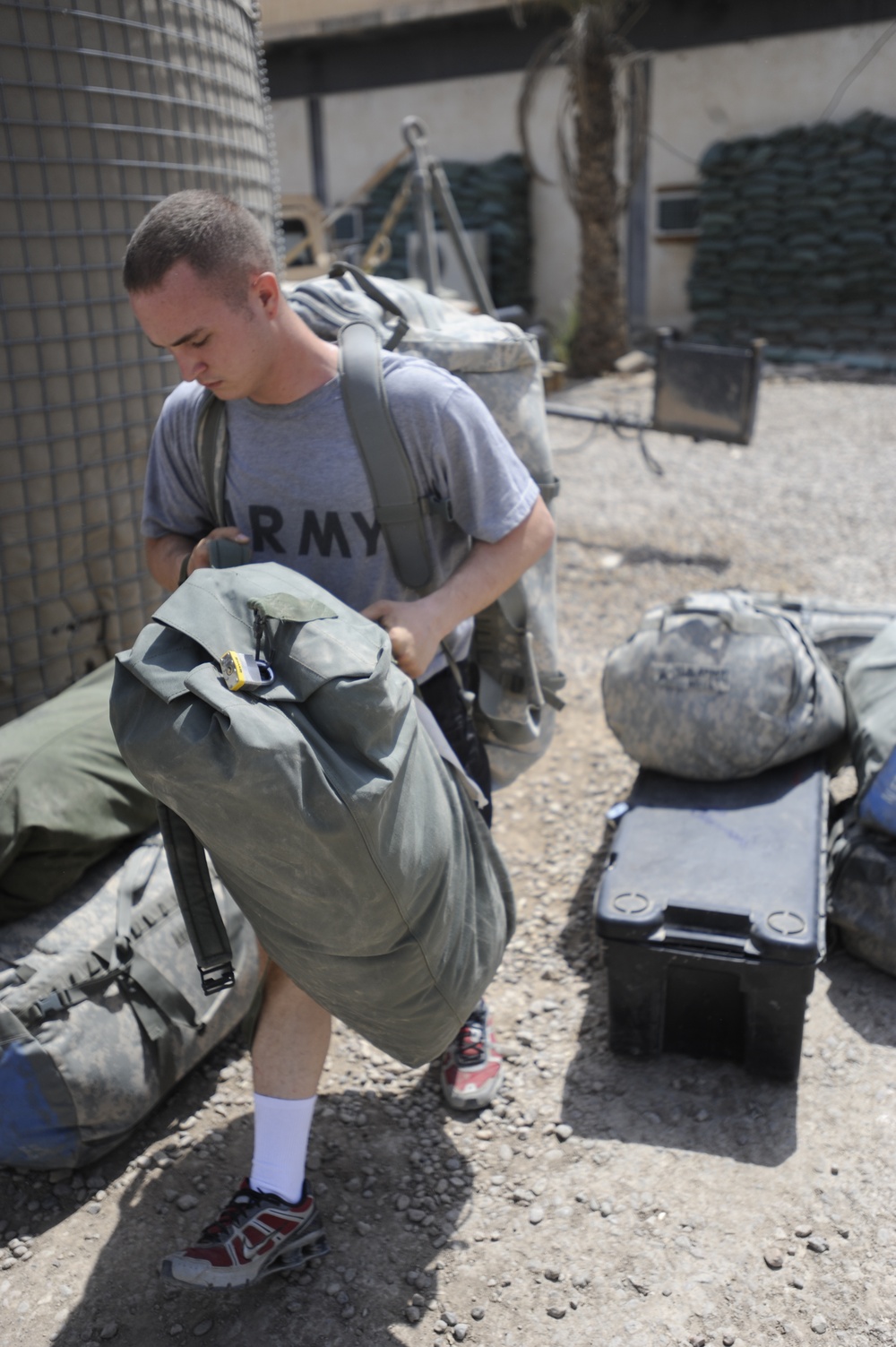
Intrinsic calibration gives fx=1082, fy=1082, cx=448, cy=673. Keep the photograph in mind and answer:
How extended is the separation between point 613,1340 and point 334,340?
75.4 inches

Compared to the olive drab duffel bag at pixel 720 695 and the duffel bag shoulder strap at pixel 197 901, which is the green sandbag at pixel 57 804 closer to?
the duffel bag shoulder strap at pixel 197 901

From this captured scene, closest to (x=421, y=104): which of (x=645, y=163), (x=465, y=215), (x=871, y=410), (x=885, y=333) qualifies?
(x=465, y=215)

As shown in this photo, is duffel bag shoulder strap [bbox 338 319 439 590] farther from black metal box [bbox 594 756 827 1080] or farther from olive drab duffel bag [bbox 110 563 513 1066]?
black metal box [bbox 594 756 827 1080]

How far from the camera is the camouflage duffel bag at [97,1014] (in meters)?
2.06

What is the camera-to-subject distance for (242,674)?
1.46 m

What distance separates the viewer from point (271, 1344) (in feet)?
6.03

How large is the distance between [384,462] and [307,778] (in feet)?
2.18

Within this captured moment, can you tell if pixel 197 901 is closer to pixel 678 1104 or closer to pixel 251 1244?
pixel 251 1244

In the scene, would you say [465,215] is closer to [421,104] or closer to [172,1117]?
[421,104]

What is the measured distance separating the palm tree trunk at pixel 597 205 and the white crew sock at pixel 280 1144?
9.91m

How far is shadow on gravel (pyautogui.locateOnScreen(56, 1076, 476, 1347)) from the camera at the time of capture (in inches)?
74.0

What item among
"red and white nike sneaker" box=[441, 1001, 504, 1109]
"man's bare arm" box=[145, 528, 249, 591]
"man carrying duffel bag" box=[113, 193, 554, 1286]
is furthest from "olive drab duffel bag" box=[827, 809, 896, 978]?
"man's bare arm" box=[145, 528, 249, 591]

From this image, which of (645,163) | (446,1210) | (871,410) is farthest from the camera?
(645,163)

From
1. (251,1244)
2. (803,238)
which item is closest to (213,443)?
(251,1244)
